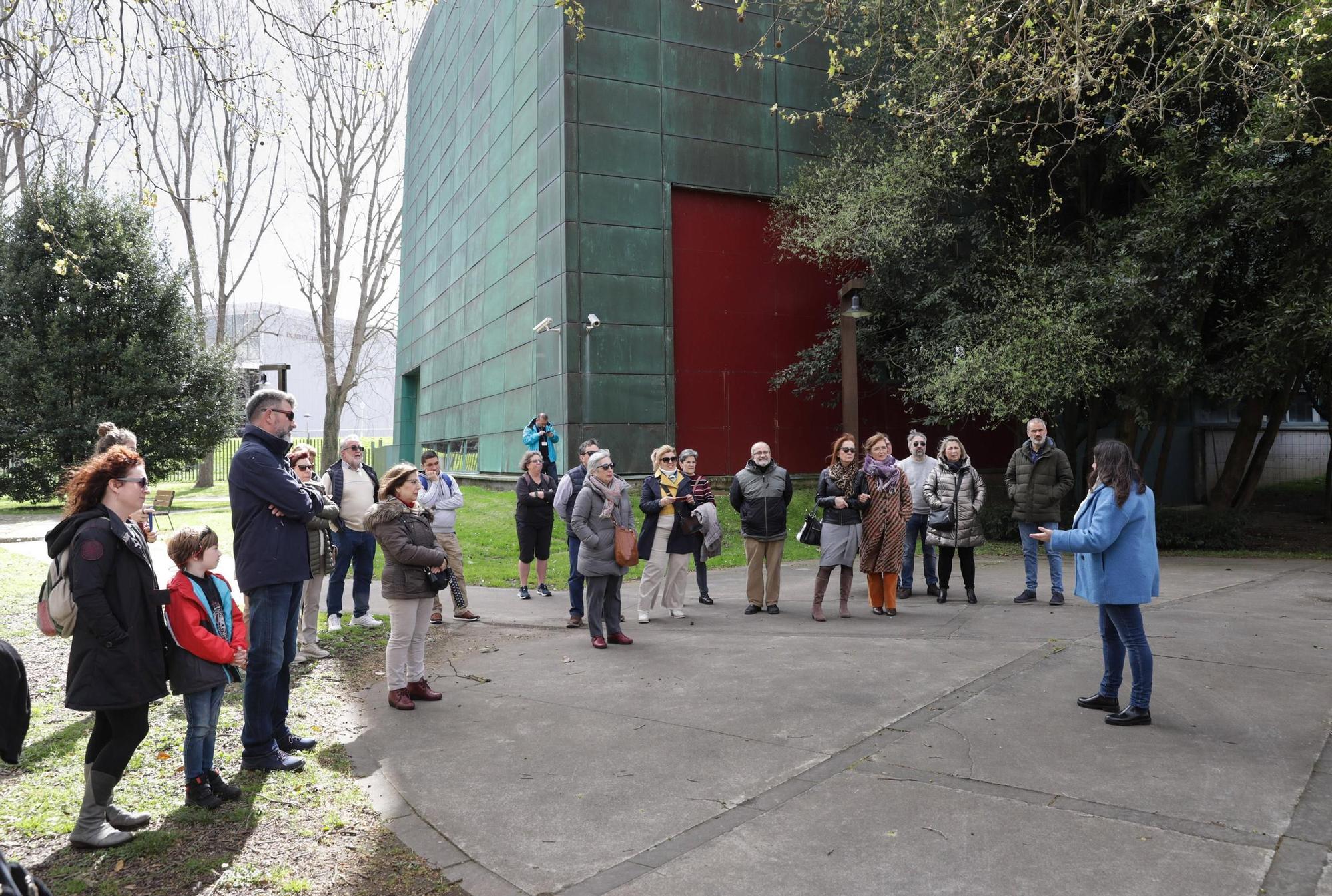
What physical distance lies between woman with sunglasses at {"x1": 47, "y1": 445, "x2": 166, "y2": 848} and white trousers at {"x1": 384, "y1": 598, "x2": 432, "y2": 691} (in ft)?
6.30

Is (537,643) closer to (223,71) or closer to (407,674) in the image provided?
(407,674)

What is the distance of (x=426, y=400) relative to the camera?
3125 centimetres

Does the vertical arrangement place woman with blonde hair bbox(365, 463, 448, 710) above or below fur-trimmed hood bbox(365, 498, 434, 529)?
below

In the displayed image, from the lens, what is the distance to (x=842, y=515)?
874 centimetres

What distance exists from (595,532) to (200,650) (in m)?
3.89

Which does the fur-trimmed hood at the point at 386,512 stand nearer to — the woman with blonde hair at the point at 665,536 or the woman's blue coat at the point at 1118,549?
the woman with blonde hair at the point at 665,536

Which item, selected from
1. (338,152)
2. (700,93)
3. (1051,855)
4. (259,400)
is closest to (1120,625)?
(1051,855)

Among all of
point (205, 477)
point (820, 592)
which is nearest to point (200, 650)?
point (820, 592)

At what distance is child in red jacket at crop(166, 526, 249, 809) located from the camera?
414cm

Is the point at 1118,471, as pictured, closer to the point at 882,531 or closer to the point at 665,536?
the point at 882,531

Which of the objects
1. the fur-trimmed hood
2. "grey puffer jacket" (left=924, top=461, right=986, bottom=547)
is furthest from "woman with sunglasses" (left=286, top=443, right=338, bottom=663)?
"grey puffer jacket" (left=924, top=461, right=986, bottom=547)

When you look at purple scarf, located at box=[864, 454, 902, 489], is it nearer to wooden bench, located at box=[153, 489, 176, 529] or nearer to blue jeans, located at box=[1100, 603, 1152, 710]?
blue jeans, located at box=[1100, 603, 1152, 710]

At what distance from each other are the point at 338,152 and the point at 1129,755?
32021mm

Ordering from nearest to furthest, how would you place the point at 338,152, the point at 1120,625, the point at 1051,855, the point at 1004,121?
the point at 1051,855 → the point at 1120,625 → the point at 1004,121 → the point at 338,152
